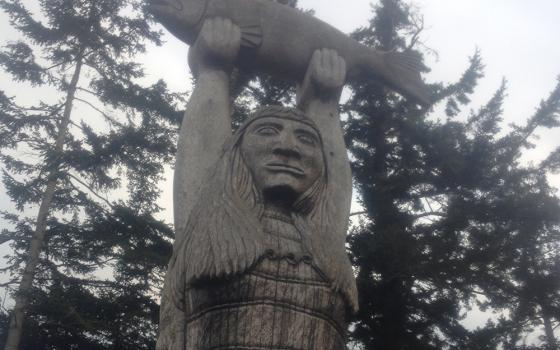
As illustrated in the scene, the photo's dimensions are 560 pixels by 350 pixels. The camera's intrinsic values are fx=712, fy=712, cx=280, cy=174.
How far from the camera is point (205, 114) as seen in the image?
6418 mm

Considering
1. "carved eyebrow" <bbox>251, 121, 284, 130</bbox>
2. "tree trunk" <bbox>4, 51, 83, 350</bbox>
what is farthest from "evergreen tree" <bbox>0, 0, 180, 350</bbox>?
"carved eyebrow" <bbox>251, 121, 284, 130</bbox>

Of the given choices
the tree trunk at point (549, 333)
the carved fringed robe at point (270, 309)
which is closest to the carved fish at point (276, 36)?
the carved fringed robe at point (270, 309)

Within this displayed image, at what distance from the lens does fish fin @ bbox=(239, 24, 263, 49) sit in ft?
23.1

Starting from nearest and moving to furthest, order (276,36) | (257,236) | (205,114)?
1. (257,236)
2. (205,114)
3. (276,36)

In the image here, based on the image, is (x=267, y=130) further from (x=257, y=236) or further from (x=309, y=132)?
(x=257, y=236)

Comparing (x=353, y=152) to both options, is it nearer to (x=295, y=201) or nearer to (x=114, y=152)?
(x=114, y=152)

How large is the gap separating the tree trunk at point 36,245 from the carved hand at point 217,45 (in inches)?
270

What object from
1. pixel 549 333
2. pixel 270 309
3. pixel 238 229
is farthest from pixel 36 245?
pixel 549 333

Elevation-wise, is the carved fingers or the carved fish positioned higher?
the carved fish

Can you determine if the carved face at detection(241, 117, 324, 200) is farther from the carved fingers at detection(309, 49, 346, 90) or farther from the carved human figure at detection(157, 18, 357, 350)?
the carved fingers at detection(309, 49, 346, 90)

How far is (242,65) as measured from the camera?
7262 millimetres

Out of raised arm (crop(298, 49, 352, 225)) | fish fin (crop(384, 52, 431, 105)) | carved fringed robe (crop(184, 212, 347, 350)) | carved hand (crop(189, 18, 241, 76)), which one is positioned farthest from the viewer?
fish fin (crop(384, 52, 431, 105))

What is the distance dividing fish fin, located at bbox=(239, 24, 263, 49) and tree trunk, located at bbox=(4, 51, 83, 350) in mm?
7038

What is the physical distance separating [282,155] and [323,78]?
172cm
